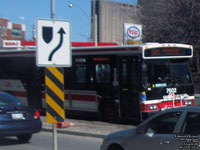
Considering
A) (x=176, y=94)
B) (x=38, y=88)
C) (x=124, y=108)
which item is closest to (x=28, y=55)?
(x=38, y=88)

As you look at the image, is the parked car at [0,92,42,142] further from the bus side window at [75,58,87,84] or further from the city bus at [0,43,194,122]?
the bus side window at [75,58,87,84]

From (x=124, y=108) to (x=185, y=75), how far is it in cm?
279

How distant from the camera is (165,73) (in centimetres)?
1496

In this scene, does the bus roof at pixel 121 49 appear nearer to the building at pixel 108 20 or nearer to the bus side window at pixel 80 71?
the bus side window at pixel 80 71

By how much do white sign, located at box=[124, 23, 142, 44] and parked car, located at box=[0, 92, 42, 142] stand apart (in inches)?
850

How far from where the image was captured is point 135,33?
3231 centimetres

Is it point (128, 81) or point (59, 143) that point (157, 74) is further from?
point (59, 143)

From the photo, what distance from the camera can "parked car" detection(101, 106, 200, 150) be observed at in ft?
21.1

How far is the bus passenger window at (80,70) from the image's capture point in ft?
54.4

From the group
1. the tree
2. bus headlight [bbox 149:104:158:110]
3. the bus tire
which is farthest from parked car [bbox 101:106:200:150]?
the tree

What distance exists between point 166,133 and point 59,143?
17.7 feet

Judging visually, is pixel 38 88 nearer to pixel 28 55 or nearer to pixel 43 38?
pixel 28 55

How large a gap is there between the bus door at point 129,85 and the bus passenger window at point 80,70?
2011mm

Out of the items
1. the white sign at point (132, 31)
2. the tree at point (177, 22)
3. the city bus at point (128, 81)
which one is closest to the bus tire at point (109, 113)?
the city bus at point (128, 81)
